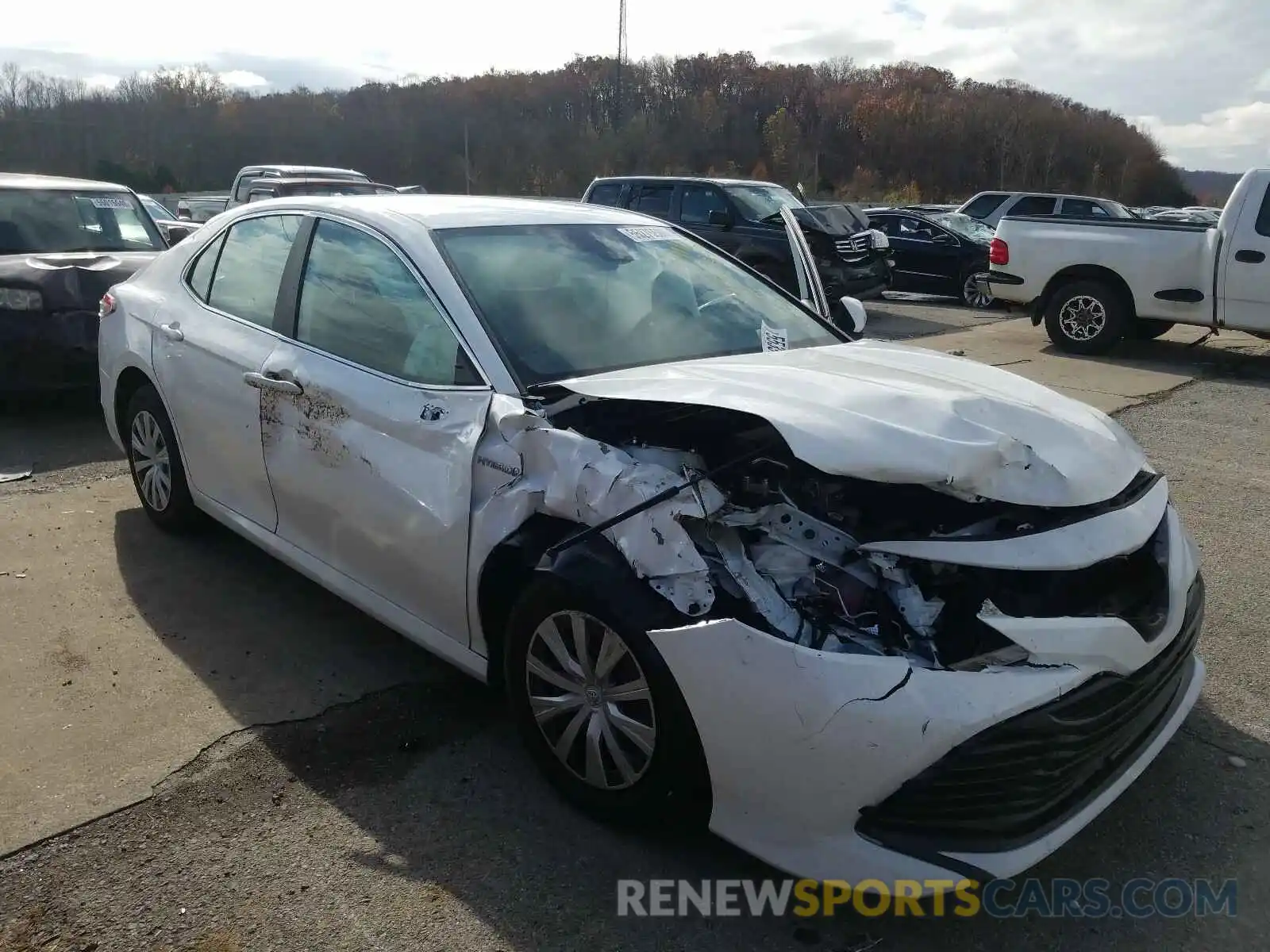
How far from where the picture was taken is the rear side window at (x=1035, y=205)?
1850cm

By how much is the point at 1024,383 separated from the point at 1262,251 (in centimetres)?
827

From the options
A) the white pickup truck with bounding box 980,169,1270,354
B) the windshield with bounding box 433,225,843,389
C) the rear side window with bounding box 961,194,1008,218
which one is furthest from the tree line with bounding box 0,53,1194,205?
the windshield with bounding box 433,225,843,389

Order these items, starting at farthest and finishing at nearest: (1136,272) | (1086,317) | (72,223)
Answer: (1086,317) < (1136,272) < (72,223)

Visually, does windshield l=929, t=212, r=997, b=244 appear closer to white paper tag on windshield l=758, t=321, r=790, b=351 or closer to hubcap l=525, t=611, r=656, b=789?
white paper tag on windshield l=758, t=321, r=790, b=351

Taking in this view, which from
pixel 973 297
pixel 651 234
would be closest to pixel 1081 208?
pixel 973 297

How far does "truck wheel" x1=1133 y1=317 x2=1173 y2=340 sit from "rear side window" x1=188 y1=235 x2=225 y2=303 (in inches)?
381

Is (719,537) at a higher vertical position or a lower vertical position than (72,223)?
lower

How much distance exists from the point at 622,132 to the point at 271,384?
70599 millimetres

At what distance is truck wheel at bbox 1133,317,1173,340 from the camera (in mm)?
10883

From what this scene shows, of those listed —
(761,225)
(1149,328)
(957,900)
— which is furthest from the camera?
(761,225)

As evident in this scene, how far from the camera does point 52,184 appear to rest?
26.0 feet

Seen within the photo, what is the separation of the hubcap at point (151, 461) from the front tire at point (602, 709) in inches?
101

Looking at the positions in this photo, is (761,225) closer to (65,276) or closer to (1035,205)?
(65,276)

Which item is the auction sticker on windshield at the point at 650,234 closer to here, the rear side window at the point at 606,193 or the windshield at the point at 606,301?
the windshield at the point at 606,301
